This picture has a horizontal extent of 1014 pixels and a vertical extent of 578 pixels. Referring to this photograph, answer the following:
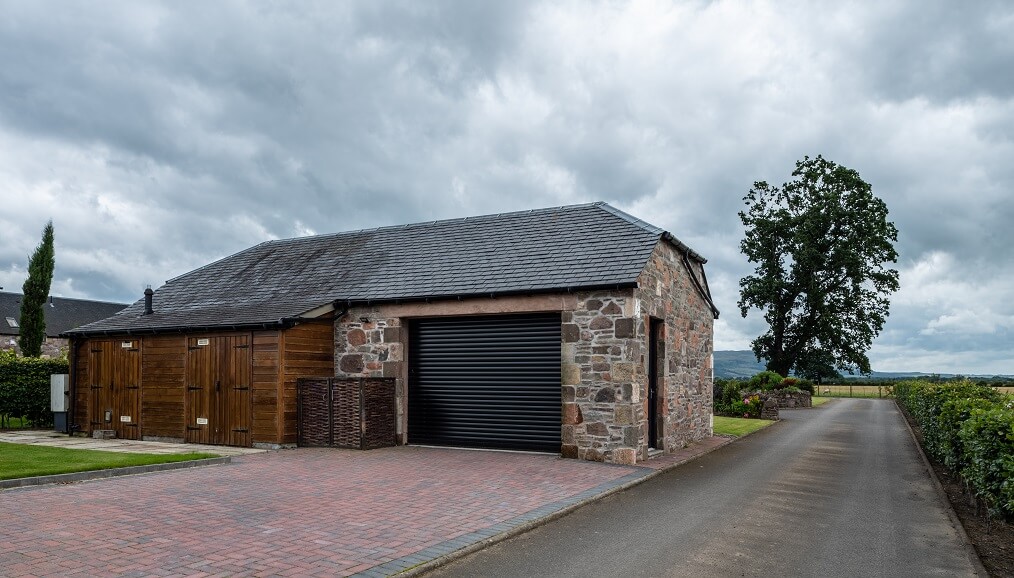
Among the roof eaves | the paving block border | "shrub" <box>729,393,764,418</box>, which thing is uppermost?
the roof eaves

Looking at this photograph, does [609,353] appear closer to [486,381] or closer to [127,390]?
[486,381]

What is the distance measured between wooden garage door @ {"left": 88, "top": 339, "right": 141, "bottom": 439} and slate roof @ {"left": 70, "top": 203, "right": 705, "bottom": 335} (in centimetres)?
50

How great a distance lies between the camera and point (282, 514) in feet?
25.9

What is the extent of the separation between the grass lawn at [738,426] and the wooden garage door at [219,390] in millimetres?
12373

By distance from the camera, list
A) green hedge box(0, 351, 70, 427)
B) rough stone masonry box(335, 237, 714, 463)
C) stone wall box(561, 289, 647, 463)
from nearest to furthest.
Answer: stone wall box(561, 289, 647, 463) < rough stone masonry box(335, 237, 714, 463) < green hedge box(0, 351, 70, 427)

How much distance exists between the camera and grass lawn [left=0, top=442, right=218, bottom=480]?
10.4m

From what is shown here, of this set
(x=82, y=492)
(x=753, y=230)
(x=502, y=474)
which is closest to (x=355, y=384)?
(x=502, y=474)

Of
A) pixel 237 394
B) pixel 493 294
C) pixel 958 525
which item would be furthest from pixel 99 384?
pixel 958 525

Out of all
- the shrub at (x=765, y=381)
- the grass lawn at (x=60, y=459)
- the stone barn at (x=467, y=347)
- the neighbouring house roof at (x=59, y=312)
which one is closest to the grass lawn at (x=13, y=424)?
the stone barn at (x=467, y=347)

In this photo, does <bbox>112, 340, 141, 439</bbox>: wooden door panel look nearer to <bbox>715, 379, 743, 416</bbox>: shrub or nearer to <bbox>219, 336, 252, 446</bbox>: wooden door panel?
<bbox>219, 336, 252, 446</bbox>: wooden door panel

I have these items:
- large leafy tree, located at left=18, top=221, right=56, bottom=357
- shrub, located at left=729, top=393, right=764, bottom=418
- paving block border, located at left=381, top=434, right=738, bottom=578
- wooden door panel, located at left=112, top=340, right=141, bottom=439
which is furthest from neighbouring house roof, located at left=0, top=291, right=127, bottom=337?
paving block border, located at left=381, top=434, right=738, bottom=578

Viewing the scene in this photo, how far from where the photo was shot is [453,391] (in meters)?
14.9

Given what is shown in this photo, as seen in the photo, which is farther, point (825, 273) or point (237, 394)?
point (825, 273)

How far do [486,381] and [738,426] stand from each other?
10.9 meters
